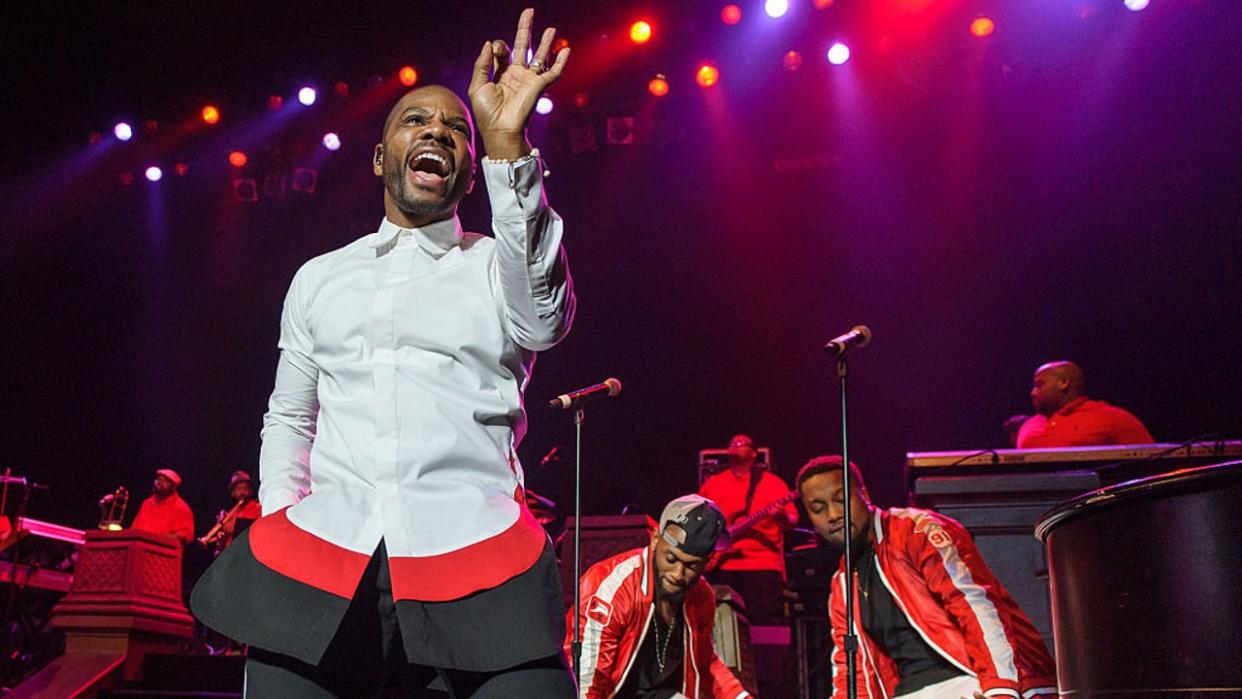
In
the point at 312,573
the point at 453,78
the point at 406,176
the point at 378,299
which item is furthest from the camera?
the point at 453,78

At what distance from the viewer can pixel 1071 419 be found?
24.0 ft

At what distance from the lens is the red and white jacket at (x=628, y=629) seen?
4898 mm

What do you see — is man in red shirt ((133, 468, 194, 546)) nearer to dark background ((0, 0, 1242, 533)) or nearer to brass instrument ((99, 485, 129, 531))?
brass instrument ((99, 485, 129, 531))

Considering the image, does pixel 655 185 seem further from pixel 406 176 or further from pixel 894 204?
pixel 406 176

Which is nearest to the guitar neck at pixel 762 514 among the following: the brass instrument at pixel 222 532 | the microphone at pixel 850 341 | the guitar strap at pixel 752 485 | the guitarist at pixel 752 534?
the guitarist at pixel 752 534

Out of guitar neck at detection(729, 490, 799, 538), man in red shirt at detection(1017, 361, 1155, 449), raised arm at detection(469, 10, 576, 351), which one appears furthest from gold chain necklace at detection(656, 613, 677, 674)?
raised arm at detection(469, 10, 576, 351)

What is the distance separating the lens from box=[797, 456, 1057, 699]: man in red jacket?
4129 mm

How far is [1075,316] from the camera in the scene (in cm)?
1002

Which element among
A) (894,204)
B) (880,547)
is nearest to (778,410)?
(894,204)

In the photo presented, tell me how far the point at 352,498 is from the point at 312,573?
0.12 metres

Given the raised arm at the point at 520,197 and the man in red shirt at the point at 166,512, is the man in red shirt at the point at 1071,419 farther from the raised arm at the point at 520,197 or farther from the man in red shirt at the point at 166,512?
the man in red shirt at the point at 166,512

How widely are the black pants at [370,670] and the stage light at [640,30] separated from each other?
818 cm

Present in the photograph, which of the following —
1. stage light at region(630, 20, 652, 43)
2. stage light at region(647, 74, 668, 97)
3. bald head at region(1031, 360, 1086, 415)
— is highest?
stage light at region(630, 20, 652, 43)

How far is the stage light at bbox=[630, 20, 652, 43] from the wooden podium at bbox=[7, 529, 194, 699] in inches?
209
